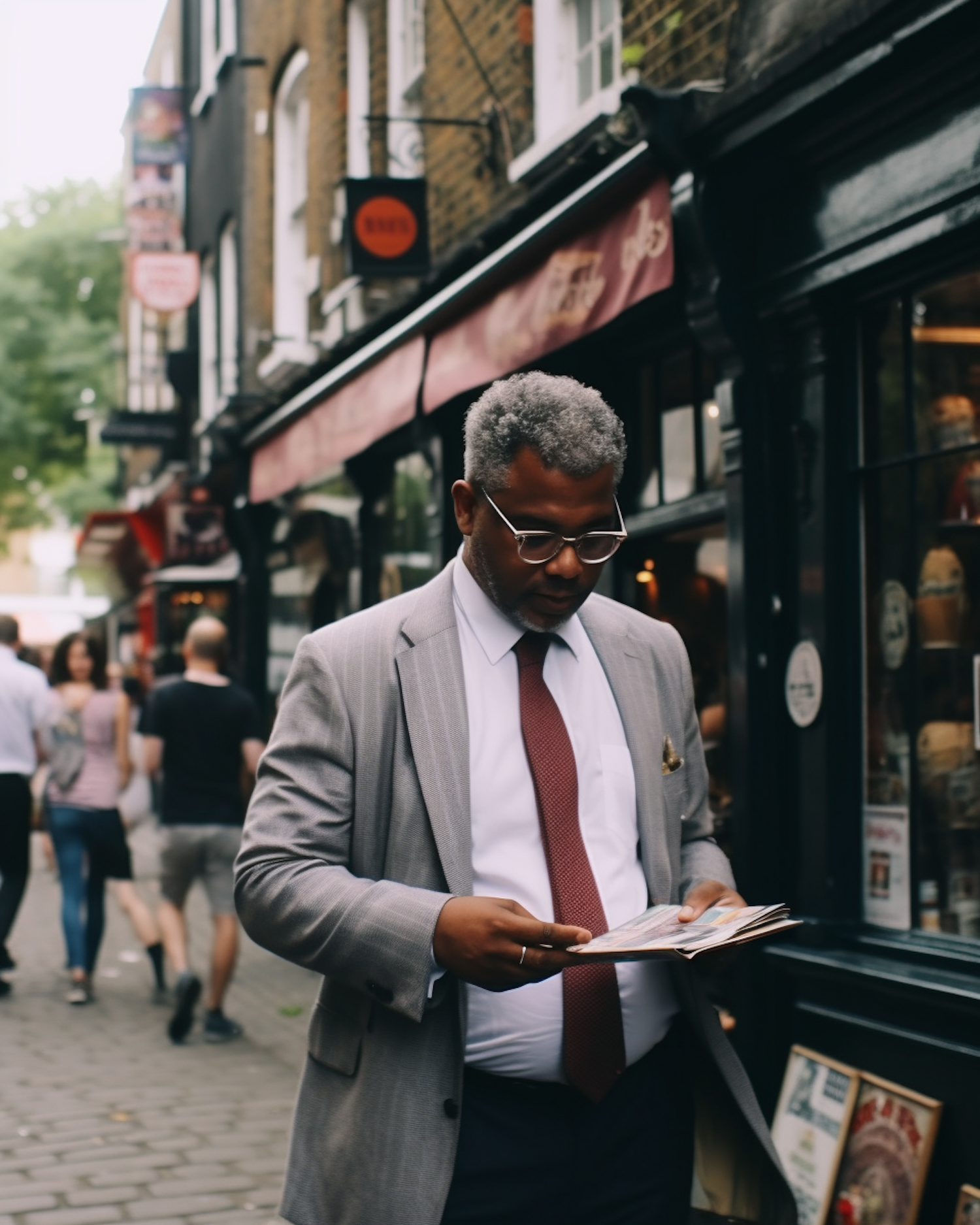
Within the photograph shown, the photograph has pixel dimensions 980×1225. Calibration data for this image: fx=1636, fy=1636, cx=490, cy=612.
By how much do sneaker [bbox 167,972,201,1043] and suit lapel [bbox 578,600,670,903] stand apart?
5431 mm

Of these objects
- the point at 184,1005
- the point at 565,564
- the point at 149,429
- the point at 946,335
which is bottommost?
the point at 184,1005

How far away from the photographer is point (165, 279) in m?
18.2

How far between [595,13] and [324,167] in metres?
5.35

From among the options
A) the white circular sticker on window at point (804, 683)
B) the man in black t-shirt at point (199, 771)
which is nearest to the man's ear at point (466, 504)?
the white circular sticker on window at point (804, 683)

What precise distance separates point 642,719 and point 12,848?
7198 mm

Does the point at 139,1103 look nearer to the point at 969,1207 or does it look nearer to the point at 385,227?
the point at 969,1207

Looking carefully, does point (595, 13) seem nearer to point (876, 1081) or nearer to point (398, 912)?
point (876, 1081)

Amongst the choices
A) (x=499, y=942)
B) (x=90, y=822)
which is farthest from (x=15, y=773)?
(x=499, y=942)

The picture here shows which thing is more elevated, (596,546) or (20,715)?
(596,546)

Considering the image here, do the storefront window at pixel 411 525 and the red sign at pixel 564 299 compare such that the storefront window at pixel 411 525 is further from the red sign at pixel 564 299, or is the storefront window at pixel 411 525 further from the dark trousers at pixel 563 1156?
the dark trousers at pixel 563 1156

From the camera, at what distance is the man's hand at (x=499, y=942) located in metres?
2.19

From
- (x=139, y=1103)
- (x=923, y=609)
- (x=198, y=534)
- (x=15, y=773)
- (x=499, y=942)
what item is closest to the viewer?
(x=499, y=942)

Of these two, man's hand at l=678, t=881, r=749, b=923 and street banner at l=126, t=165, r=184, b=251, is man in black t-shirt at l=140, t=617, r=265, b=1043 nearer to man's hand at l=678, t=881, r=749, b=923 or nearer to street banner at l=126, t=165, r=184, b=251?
man's hand at l=678, t=881, r=749, b=923

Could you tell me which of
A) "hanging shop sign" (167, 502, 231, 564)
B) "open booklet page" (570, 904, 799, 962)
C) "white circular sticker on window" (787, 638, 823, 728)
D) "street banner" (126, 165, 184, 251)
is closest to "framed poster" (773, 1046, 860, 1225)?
"white circular sticker on window" (787, 638, 823, 728)
